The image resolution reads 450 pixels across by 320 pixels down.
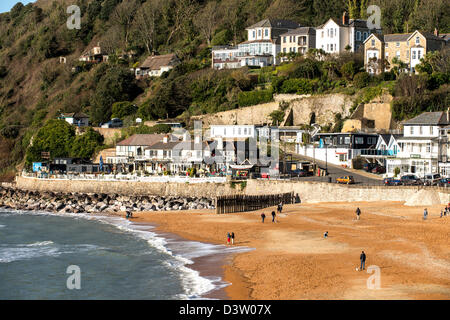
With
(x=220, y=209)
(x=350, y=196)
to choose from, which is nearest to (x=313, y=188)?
(x=350, y=196)

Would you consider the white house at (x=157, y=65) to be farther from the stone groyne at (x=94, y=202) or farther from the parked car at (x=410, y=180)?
the parked car at (x=410, y=180)

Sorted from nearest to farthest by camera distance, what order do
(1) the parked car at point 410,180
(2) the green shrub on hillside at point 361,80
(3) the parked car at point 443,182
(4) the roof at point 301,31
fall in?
(3) the parked car at point 443,182 < (1) the parked car at point 410,180 < (2) the green shrub on hillside at point 361,80 < (4) the roof at point 301,31

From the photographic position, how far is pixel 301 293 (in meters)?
27.2

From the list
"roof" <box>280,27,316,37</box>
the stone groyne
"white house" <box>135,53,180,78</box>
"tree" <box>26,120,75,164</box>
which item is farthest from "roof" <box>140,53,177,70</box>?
the stone groyne

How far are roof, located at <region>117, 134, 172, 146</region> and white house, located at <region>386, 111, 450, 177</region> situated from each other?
2857 cm

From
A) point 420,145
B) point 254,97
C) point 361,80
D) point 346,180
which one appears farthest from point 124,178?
point 420,145

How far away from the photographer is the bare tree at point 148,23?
121012mm

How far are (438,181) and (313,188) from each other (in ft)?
32.4

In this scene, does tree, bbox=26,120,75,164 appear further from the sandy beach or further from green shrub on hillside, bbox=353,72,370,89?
green shrub on hillside, bbox=353,72,370,89

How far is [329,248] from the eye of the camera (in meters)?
35.8

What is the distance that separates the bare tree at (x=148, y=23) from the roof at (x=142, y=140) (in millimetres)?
40630

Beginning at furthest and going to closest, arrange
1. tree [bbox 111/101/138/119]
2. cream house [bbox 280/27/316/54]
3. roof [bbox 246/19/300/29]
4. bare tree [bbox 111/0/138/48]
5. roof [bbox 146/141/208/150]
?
bare tree [bbox 111/0/138/48]
tree [bbox 111/101/138/119]
roof [bbox 246/19/300/29]
cream house [bbox 280/27/316/54]
roof [bbox 146/141/208/150]

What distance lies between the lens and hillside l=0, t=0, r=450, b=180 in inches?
3344

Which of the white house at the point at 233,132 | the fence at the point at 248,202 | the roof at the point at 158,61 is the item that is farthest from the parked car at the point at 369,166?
the roof at the point at 158,61
